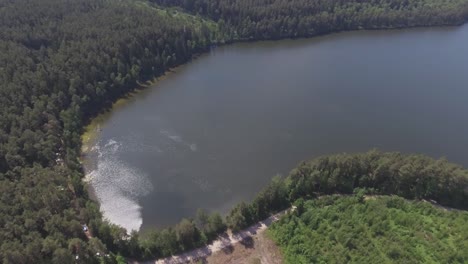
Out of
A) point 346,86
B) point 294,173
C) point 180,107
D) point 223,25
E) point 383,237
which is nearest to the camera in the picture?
point 383,237

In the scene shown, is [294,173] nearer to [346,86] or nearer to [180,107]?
[180,107]

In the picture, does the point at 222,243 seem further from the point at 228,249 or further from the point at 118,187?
the point at 118,187

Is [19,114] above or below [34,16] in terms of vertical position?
below

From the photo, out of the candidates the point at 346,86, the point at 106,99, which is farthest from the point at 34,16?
the point at 346,86

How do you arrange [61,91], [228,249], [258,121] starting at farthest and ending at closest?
[258,121], [61,91], [228,249]

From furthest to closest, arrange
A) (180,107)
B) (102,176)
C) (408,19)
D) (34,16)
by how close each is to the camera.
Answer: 1. (408,19)
2. (34,16)
3. (180,107)
4. (102,176)

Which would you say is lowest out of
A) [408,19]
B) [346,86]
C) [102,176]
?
[102,176]

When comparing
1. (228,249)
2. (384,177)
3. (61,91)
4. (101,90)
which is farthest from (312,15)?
(228,249)
